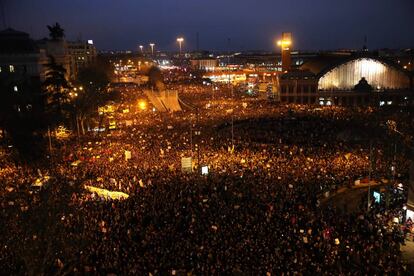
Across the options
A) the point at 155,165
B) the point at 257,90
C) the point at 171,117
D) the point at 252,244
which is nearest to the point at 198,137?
the point at 155,165

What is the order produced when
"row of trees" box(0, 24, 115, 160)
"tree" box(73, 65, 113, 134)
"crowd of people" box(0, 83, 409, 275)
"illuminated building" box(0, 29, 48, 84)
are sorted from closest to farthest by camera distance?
1. "crowd of people" box(0, 83, 409, 275)
2. "row of trees" box(0, 24, 115, 160)
3. "tree" box(73, 65, 113, 134)
4. "illuminated building" box(0, 29, 48, 84)

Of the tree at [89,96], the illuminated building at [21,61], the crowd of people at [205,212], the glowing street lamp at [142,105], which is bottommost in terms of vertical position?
the crowd of people at [205,212]

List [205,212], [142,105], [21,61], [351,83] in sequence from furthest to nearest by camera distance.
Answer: [351,83], [142,105], [21,61], [205,212]

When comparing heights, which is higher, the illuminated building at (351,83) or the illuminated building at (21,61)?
the illuminated building at (21,61)

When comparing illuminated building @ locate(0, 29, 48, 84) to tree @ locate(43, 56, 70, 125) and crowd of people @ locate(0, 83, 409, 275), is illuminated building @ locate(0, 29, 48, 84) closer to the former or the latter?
tree @ locate(43, 56, 70, 125)

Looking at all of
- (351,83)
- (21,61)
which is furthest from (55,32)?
(351,83)

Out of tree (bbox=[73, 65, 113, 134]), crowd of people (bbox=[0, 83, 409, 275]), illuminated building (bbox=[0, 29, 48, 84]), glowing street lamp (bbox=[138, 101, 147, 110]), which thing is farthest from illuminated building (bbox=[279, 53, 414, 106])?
crowd of people (bbox=[0, 83, 409, 275])

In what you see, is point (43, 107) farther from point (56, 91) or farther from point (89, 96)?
point (89, 96)

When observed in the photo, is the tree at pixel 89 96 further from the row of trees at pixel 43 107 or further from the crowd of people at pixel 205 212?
the crowd of people at pixel 205 212

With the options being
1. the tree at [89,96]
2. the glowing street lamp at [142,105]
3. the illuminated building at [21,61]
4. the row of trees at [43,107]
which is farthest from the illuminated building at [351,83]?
Result: the illuminated building at [21,61]

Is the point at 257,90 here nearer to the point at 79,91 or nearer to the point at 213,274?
the point at 79,91
